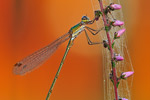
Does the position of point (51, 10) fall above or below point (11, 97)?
above

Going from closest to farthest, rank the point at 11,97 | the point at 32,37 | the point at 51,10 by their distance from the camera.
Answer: the point at 11,97 → the point at 32,37 → the point at 51,10

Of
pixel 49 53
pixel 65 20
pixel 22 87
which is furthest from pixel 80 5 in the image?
pixel 22 87

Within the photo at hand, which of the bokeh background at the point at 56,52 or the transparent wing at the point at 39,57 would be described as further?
the bokeh background at the point at 56,52

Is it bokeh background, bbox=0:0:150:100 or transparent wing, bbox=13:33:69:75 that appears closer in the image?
transparent wing, bbox=13:33:69:75

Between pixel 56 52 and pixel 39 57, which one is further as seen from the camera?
pixel 56 52

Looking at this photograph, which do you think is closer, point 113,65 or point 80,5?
point 113,65

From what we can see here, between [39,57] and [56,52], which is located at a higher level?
[39,57]

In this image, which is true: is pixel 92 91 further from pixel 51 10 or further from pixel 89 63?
pixel 51 10

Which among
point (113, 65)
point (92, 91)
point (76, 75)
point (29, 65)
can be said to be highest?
point (113, 65)
